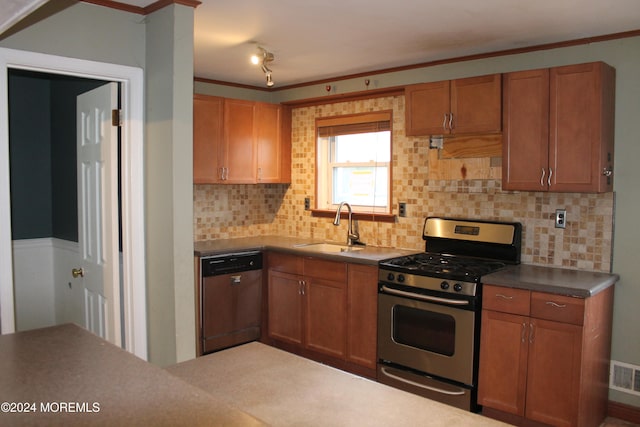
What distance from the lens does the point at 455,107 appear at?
3.76m

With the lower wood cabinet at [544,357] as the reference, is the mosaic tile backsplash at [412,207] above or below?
above

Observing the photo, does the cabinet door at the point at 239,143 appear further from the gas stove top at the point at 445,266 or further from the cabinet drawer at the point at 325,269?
the gas stove top at the point at 445,266

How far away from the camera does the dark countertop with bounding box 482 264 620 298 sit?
2.96 metres

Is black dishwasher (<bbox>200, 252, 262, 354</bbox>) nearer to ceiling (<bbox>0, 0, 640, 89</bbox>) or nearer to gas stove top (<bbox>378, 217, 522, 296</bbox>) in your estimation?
gas stove top (<bbox>378, 217, 522, 296</bbox>)

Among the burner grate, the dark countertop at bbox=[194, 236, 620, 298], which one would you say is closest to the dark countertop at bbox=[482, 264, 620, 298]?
the dark countertop at bbox=[194, 236, 620, 298]

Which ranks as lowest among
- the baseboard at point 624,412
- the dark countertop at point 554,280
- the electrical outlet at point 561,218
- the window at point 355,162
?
the baseboard at point 624,412

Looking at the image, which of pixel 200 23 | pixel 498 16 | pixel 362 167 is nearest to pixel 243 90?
pixel 362 167

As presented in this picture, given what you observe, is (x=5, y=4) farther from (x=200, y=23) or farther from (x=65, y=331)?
(x=200, y=23)

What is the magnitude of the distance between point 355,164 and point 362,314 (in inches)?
58.3

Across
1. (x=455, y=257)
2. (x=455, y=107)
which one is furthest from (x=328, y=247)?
(x=455, y=107)

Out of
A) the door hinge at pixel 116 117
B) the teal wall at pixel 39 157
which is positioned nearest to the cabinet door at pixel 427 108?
the door hinge at pixel 116 117

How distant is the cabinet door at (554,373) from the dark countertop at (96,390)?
2403mm

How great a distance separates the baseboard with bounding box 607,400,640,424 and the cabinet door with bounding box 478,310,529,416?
701 mm

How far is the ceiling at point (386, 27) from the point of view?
9.29ft
